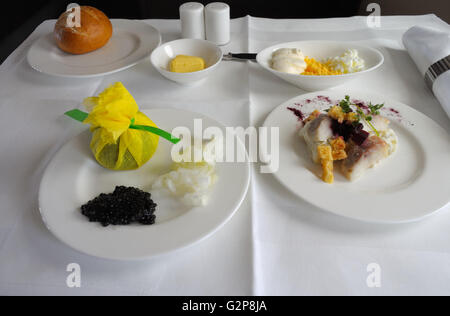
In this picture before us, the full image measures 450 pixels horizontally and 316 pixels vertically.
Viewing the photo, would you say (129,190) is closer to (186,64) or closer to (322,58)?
(186,64)

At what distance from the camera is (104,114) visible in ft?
2.45

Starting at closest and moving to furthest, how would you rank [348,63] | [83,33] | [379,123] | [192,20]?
[379,123]
[348,63]
[83,33]
[192,20]

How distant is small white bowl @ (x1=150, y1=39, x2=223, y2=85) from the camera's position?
107 centimetres

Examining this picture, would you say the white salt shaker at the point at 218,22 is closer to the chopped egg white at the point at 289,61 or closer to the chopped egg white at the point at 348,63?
the chopped egg white at the point at 289,61

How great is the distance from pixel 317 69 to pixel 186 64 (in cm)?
44

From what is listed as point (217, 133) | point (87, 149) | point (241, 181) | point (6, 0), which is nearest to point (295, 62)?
point (217, 133)

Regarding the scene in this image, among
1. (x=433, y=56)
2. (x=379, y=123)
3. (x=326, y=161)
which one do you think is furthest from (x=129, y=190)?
(x=433, y=56)

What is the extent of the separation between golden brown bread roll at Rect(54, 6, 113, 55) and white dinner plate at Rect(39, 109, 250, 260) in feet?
1.70

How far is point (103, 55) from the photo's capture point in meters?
1.26

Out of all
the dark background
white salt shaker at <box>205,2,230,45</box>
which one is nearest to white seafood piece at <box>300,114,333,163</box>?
white salt shaker at <box>205,2,230,45</box>

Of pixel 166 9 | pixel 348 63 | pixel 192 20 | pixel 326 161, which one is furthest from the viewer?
pixel 166 9

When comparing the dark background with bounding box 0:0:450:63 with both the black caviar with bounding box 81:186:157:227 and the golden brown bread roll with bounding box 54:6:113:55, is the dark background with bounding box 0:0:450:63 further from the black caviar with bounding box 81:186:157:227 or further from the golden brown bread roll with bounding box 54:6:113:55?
the black caviar with bounding box 81:186:157:227

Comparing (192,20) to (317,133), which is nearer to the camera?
(317,133)
